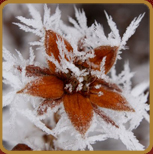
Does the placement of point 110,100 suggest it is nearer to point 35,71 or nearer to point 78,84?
point 78,84

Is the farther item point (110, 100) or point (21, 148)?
point (21, 148)

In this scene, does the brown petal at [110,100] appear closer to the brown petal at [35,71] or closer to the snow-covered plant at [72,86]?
the snow-covered plant at [72,86]

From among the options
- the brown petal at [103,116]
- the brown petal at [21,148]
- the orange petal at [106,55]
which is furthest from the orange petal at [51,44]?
the brown petal at [21,148]

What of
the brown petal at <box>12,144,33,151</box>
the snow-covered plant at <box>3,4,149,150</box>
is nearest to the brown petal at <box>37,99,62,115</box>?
the snow-covered plant at <box>3,4,149,150</box>

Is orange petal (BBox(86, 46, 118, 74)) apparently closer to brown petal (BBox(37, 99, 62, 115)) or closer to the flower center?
the flower center

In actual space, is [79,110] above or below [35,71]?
below

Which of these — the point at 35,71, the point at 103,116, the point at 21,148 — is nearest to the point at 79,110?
the point at 103,116

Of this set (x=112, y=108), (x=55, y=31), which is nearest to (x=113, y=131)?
(x=112, y=108)
